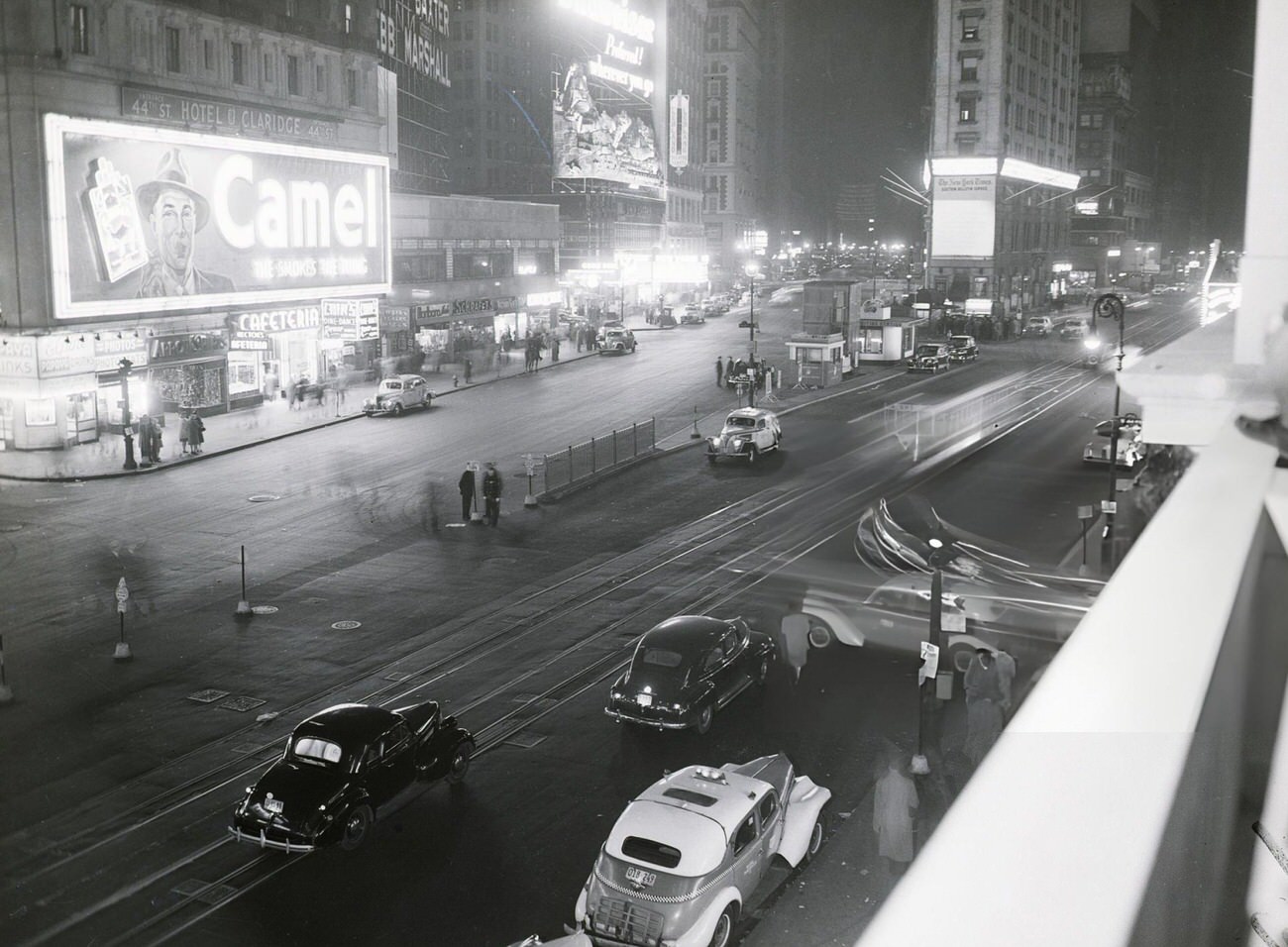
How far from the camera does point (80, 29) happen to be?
115 feet

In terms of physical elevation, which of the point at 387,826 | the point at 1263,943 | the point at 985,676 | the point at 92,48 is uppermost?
the point at 92,48

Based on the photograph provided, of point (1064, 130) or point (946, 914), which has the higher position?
point (1064, 130)

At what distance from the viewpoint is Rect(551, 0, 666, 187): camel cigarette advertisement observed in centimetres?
9094

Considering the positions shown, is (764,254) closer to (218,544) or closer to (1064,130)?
(1064,130)

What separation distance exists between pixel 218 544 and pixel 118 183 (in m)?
17.0

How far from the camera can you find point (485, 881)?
37.0ft

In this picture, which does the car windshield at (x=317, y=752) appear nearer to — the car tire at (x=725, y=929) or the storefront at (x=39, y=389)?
the car tire at (x=725, y=929)

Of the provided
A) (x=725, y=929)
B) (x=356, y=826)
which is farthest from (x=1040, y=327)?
(x=725, y=929)

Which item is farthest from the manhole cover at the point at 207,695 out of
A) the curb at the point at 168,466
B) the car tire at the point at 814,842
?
the curb at the point at 168,466

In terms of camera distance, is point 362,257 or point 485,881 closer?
point 485,881

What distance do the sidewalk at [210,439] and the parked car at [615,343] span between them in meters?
12.6

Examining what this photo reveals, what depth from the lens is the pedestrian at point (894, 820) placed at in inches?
459

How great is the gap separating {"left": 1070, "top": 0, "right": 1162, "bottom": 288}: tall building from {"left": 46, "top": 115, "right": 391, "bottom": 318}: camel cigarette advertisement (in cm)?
9751

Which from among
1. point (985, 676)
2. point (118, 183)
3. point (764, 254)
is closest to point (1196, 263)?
point (764, 254)
